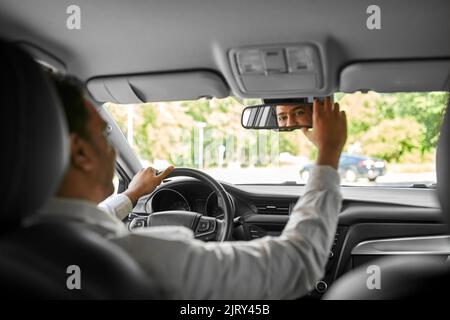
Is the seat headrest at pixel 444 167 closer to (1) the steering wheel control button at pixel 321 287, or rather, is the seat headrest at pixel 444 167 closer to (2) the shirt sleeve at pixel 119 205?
(2) the shirt sleeve at pixel 119 205

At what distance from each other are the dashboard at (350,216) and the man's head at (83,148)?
1.60 meters

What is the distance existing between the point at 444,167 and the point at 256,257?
0.51 metres

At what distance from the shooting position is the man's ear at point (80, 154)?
1.02m

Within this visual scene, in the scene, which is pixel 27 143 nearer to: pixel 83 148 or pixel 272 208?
pixel 83 148

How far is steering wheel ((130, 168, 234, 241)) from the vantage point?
250cm

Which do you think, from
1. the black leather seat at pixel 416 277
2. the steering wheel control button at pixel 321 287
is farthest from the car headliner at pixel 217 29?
the steering wheel control button at pixel 321 287

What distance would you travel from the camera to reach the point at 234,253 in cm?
108

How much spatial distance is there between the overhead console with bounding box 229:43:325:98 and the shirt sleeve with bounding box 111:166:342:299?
3.55ft

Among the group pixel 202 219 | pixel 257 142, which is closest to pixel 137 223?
pixel 202 219

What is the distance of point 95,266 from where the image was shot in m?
0.97
